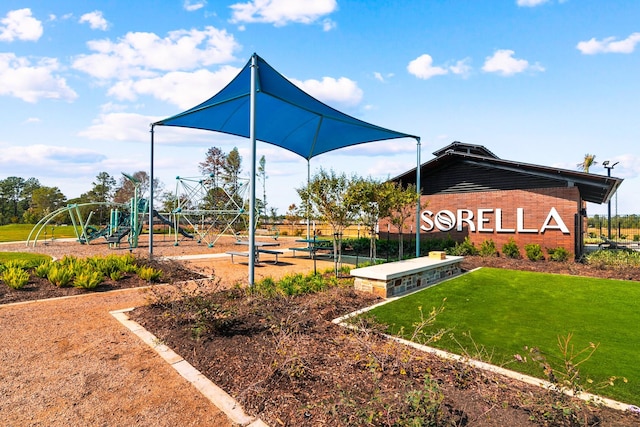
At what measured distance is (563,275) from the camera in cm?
891

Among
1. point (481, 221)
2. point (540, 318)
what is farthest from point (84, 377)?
point (481, 221)

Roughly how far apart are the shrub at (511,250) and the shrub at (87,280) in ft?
40.4

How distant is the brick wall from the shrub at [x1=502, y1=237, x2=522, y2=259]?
0.23m

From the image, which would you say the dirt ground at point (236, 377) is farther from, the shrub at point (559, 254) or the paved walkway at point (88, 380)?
the shrub at point (559, 254)

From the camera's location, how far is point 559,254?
10.9 metres

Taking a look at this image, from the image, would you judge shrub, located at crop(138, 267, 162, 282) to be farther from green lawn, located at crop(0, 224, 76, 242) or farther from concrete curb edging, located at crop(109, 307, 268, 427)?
green lawn, located at crop(0, 224, 76, 242)

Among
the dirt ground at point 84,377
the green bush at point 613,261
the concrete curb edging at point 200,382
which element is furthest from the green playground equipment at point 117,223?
the green bush at point 613,261

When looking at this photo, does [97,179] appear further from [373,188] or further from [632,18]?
[632,18]

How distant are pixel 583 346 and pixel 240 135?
1102 cm

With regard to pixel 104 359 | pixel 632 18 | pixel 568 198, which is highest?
pixel 632 18

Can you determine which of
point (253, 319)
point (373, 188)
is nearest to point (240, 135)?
point (373, 188)

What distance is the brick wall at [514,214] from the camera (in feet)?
36.6

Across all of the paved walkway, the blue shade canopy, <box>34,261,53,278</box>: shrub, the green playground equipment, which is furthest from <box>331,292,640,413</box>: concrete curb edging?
the green playground equipment

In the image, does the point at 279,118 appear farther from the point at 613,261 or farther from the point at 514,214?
the point at 613,261
